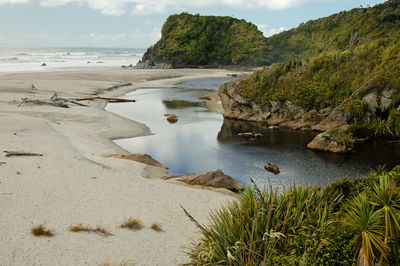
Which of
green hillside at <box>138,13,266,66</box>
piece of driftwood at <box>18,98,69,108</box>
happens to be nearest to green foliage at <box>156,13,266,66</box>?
green hillside at <box>138,13,266,66</box>

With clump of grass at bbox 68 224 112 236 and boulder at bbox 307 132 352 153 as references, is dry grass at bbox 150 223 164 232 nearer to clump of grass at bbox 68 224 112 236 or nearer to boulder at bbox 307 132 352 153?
clump of grass at bbox 68 224 112 236

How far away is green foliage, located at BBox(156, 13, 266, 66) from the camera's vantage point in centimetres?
12319

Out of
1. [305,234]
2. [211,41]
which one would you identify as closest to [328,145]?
[305,234]

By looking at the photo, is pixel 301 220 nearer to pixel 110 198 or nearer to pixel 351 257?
pixel 351 257

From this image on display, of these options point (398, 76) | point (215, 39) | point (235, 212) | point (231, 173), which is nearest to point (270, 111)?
point (398, 76)

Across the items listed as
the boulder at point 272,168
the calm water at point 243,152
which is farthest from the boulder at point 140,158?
the boulder at point 272,168

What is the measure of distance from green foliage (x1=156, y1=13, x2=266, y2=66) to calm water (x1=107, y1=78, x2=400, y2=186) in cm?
8828

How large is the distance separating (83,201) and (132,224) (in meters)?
2.87

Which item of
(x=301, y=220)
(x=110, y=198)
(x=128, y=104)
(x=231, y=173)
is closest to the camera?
(x=301, y=220)

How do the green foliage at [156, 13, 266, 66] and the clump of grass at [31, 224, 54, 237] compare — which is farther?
the green foliage at [156, 13, 266, 66]

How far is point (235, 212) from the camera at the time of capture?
8.43 metres

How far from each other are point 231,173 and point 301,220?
499 inches

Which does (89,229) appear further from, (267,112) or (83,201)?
(267,112)

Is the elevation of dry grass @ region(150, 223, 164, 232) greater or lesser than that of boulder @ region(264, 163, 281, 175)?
greater
